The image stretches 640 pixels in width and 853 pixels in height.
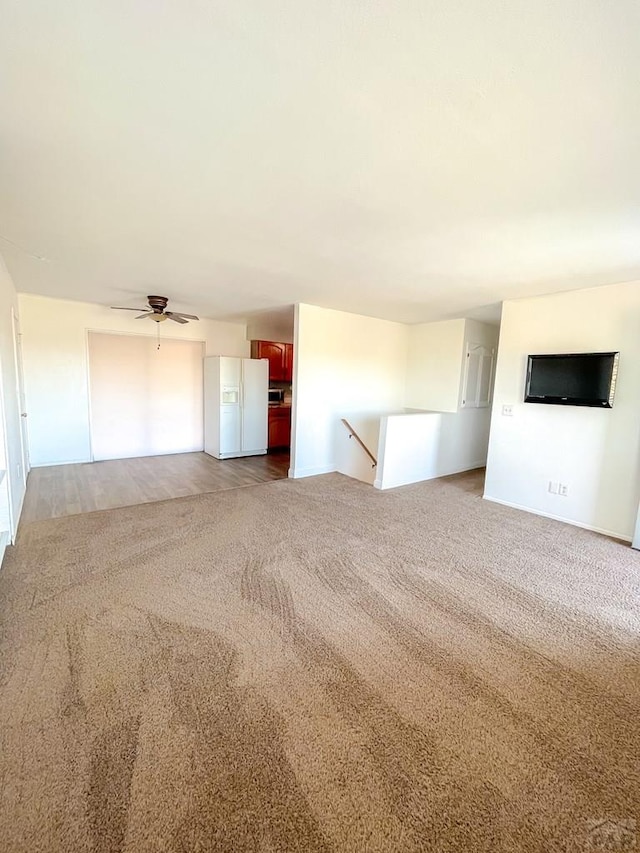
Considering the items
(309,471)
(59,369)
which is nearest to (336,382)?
(309,471)

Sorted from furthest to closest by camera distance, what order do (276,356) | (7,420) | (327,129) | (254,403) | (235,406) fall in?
(276,356) → (254,403) → (235,406) → (7,420) → (327,129)

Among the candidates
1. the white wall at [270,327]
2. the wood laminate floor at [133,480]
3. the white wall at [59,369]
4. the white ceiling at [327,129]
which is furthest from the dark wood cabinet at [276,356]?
the white ceiling at [327,129]

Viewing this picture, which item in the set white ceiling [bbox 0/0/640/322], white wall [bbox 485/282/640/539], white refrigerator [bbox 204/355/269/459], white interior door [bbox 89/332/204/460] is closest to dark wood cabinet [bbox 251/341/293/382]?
white refrigerator [bbox 204/355/269/459]

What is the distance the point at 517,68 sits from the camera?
46.0 inches

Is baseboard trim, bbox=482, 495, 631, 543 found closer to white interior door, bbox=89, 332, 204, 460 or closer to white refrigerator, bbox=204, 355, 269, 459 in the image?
white refrigerator, bbox=204, 355, 269, 459

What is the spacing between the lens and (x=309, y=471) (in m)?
Answer: 5.37

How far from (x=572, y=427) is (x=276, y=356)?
16.4 ft

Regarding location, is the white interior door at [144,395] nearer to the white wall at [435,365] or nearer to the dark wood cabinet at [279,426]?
the dark wood cabinet at [279,426]

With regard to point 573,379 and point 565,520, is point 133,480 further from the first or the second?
point 573,379

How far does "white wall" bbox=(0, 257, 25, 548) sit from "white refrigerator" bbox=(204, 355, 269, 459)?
2.81m

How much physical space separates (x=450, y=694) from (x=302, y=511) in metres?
2.41

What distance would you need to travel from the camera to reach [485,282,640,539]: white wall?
3.49 m

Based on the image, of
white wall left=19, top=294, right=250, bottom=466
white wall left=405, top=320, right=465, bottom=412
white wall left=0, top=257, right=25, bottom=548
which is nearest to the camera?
white wall left=0, top=257, right=25, bottom=548

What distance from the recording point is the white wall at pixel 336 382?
513 cm
